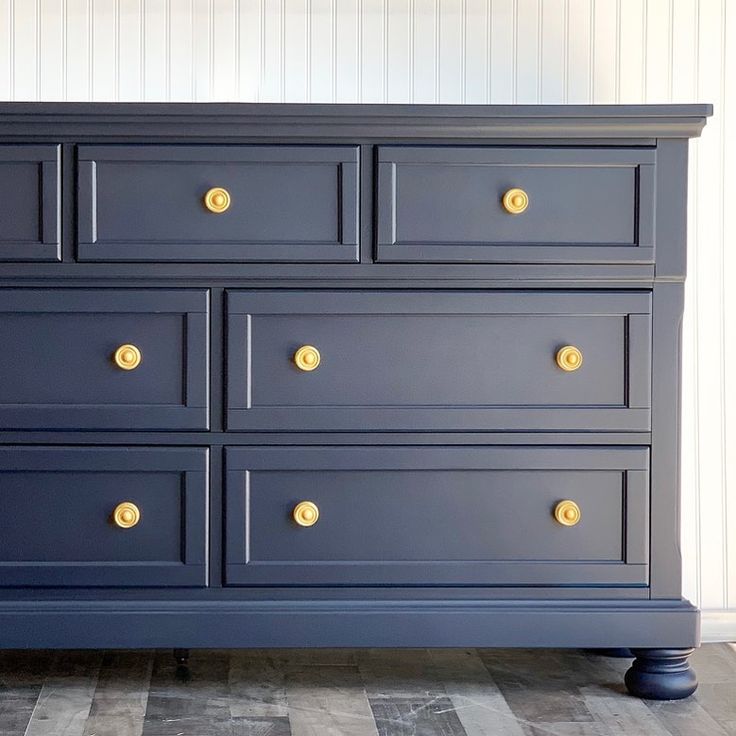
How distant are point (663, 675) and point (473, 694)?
323mm

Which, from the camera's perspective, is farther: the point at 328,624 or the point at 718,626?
the point at 718,626

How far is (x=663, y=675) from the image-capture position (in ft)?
5.29

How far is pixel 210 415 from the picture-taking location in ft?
5.10

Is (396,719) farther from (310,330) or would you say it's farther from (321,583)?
(310,330)

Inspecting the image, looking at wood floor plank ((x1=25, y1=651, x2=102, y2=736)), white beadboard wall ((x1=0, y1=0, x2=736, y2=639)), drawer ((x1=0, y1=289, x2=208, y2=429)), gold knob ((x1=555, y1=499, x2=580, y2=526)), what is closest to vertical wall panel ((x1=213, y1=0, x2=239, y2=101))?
white beadboard wall ((x1=0, y1=0, x2=736, y2=639))

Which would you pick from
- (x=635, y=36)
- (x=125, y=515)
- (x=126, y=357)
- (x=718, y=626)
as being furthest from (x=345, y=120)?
(x=718, y=626)

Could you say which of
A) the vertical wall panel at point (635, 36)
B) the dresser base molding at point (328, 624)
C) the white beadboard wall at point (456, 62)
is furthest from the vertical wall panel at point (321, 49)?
the dresser base molding at point (328, 624)

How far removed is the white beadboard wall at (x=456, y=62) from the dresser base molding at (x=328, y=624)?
2.03 ft

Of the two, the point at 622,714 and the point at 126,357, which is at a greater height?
the point at 126,357

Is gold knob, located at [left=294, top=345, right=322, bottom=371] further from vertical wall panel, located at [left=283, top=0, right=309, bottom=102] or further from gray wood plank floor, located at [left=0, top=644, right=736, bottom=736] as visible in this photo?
vertical wall panel, located at [left=283, top=0, right=309, bottom=102]

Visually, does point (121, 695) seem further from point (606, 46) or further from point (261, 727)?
point (606, 46)

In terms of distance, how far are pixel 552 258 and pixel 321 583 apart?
2.14ft

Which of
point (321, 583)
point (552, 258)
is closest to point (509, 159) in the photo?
point (552, 258)

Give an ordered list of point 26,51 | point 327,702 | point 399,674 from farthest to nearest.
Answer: point 26,51, point 399,674, point 327,702
